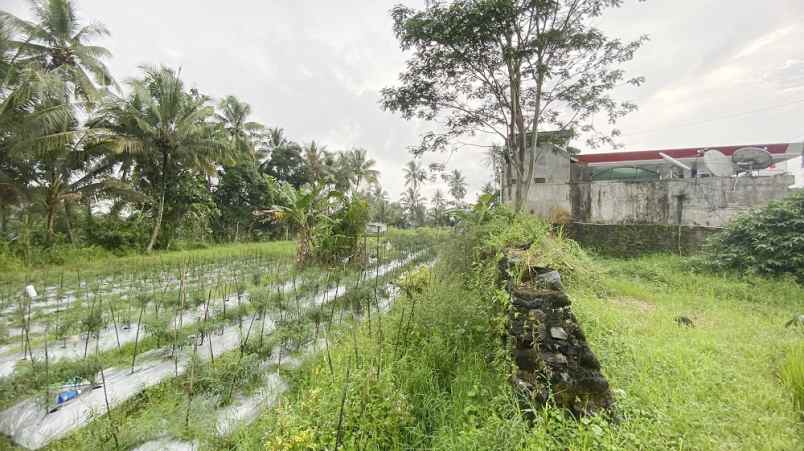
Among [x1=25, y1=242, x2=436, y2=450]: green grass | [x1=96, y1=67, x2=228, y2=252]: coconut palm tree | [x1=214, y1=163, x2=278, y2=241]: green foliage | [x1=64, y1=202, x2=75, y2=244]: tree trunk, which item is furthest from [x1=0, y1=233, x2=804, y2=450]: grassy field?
[x1=214, y1=163, x2=278, y2=241]: green foliage

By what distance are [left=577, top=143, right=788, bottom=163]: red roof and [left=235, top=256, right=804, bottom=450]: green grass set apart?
40.3 ft

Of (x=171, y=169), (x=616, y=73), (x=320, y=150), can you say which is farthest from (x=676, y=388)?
(x=320, y=150)

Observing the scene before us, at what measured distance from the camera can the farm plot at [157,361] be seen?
6.07 ft

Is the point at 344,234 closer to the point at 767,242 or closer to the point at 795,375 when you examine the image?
the point at 795,375

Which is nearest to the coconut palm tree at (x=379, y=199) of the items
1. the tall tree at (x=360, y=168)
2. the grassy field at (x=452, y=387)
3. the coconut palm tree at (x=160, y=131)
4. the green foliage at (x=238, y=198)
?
the tall tree at (x=360, y=168)

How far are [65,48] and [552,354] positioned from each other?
18.0m

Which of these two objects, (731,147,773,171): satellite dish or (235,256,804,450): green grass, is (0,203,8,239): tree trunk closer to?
(235,256,804,450): green grass

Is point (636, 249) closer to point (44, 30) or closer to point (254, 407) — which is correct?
point (254, 407)

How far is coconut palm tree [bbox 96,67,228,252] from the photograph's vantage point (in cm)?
1055

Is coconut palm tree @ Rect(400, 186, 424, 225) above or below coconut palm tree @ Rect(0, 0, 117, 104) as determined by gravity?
below

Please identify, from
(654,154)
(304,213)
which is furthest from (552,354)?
(654,154)

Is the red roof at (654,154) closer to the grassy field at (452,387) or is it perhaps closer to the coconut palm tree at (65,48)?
the grassy field at (452,387)

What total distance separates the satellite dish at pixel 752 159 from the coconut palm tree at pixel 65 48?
21619 mm

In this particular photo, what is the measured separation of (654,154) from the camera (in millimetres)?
13492
